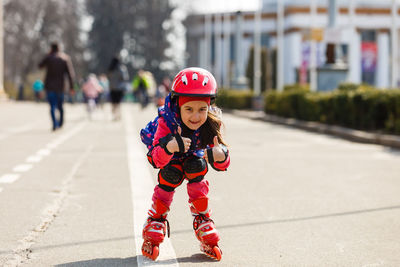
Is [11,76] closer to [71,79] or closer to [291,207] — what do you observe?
[71,79]

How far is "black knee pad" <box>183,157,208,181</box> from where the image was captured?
15.9ft

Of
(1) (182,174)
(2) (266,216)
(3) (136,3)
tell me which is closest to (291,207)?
(2) (266,216)

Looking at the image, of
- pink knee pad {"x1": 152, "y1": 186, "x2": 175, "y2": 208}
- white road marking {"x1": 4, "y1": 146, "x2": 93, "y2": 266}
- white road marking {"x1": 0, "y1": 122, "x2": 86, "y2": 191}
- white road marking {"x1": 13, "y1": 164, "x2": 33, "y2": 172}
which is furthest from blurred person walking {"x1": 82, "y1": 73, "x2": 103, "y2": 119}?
pink knee pad {"x1": 152, "y1": 186, "x2": 175, "y2": 208}

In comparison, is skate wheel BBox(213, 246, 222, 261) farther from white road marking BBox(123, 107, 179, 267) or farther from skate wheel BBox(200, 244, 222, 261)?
white road marking BBox(123, 107, 179, 267)

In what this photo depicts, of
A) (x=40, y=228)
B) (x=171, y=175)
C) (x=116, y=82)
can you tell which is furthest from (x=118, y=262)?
(x=116, y=82)

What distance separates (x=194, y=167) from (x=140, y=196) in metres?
2.74

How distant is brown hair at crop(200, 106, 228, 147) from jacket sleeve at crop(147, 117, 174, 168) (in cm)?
26

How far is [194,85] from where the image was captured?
4.63m

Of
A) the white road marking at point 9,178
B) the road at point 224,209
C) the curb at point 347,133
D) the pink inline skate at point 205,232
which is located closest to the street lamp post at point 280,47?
the curb at point 347,133

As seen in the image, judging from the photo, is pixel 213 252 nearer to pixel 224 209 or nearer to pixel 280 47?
pixel 224 209

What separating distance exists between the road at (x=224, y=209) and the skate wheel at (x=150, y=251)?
0.05m

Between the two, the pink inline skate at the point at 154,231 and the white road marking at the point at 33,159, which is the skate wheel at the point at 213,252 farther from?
the white road marking at the point at 33,159

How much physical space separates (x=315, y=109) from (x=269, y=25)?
57377mm

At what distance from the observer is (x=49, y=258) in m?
4.88
